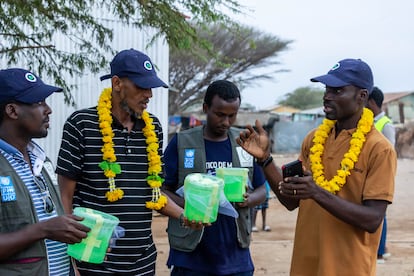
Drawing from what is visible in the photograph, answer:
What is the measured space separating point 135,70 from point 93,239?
1.08 metres

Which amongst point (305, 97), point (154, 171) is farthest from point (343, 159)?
point (305, 97)

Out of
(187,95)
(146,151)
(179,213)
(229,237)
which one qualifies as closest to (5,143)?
(146,151)

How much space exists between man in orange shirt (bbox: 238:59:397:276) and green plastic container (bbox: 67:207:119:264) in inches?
38.8

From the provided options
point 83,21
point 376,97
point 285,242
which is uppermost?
point 83,21

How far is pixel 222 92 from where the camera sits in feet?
11.8

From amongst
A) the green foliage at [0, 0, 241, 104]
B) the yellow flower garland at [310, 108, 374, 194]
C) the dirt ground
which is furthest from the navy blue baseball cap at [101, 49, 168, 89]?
the dirt ground

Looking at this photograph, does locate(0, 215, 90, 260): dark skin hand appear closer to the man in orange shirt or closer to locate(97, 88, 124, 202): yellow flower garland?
locate(97, 88, 124, 202): yellow flower garland

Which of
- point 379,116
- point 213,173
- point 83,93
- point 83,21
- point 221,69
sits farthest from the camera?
point 221,69

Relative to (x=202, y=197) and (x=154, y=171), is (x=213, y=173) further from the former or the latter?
(x=202, y=197)

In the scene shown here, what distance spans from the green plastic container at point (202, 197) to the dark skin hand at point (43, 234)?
760mm

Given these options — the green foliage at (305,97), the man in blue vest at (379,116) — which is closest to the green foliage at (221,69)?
the man in blue vest at (379,116)

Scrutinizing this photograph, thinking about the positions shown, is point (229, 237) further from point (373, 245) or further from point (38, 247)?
point (38, 247)

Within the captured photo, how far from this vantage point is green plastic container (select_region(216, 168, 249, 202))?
10.3ft

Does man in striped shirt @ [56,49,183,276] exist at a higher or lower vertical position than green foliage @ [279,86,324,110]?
lower
